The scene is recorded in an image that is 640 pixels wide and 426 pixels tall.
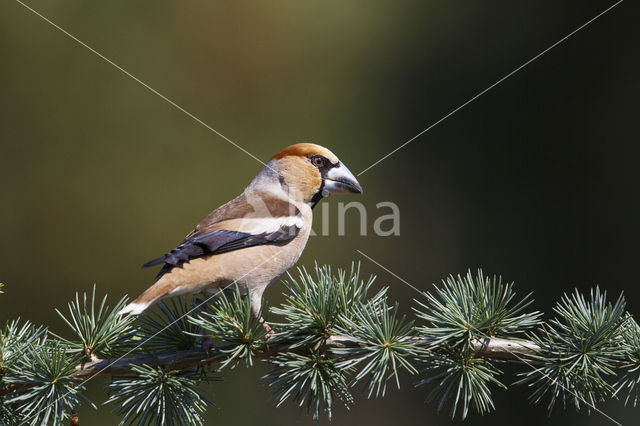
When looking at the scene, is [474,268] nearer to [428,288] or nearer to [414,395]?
[428,288]

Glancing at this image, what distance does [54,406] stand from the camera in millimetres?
1775

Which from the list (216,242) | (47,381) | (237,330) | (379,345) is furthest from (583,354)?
(47,381)

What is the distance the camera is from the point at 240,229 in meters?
2.66

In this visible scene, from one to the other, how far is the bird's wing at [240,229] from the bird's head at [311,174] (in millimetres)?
202

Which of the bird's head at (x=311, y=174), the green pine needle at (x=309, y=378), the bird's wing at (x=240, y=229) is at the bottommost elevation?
the green pine needle at (x=309, y=378)

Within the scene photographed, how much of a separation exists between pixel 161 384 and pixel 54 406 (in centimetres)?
31

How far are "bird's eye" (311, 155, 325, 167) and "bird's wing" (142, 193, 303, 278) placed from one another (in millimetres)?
315

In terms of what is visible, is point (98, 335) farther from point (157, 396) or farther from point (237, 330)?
point (237, 330)

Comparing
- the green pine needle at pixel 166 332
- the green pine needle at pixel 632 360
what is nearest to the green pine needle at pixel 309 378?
the green pine needle at pixel 166 332

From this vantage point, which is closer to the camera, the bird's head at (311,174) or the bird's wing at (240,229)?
the bird's wing at (240,229)

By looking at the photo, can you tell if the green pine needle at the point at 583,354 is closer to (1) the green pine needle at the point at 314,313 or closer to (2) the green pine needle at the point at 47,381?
(1) the green pine needle at the point at 314,313

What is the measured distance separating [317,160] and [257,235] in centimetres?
75

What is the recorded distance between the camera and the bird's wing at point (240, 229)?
2.41 metres

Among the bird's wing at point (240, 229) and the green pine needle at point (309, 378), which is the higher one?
the bird's wing at point (240, 229)
